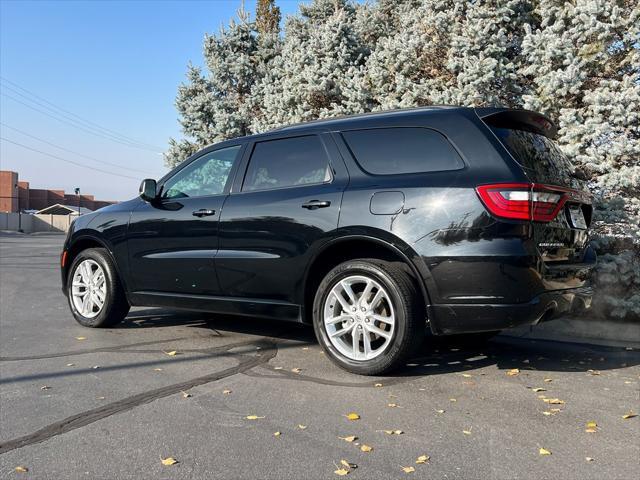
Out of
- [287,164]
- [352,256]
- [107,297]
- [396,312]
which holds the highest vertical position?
[287,164]

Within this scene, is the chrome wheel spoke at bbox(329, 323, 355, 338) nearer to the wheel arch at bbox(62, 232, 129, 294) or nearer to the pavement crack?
the pavement crack

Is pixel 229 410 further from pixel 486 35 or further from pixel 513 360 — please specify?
pixel 486 35

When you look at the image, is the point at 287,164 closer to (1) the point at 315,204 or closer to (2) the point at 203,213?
(1) the point at 315,204

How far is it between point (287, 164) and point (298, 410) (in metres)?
2.19

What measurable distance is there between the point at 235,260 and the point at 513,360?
8.30 feet

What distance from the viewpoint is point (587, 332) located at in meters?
6.12

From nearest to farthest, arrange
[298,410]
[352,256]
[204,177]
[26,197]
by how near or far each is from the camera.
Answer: [298,410]
[352,256]
[204,177]
[26,197]

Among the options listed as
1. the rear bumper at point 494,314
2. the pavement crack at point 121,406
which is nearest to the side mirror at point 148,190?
the pavement crack at point 121,406

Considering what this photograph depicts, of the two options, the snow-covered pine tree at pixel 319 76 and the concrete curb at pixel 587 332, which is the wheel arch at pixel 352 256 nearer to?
the concrete curb at pixel 587 332

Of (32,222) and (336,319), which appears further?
(32,222)

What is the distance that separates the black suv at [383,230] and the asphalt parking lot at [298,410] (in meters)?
0.47

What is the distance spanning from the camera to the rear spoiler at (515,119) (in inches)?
164

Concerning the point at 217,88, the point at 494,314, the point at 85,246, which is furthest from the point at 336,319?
the point at 217,88

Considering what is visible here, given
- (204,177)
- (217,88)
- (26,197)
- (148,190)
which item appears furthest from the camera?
(26,197)
